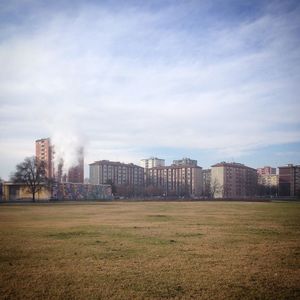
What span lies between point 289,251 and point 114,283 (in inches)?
297

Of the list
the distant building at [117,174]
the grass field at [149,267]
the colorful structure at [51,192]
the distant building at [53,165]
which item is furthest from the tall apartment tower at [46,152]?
the grass field at [149,267]

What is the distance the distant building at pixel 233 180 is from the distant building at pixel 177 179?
1095 cm

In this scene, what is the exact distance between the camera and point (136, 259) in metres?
11.1

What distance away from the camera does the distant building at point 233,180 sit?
148750 mm

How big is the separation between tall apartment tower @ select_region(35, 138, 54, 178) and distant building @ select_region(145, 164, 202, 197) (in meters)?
55.3

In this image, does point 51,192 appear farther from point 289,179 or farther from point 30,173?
point 289,179

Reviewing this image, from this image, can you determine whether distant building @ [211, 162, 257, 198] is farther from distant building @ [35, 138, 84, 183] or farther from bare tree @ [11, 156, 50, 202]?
bare tree @ [11, 156, 50, 202]

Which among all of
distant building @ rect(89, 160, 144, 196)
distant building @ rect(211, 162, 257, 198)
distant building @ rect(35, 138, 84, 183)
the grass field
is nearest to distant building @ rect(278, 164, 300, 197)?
distant building @ rect(211, 162, 257, 198)

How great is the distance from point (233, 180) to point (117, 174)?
56.7 metres

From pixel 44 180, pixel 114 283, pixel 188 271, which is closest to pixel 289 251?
pixel 188 271

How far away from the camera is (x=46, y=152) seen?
11956cm

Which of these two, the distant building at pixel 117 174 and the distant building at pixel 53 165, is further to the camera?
the distant building at pixel 117 174

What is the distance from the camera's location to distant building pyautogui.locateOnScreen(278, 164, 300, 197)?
155375 millimetres

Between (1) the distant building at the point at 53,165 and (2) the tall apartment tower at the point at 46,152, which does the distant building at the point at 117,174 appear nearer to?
(1) the distant building at the point at 53,165
